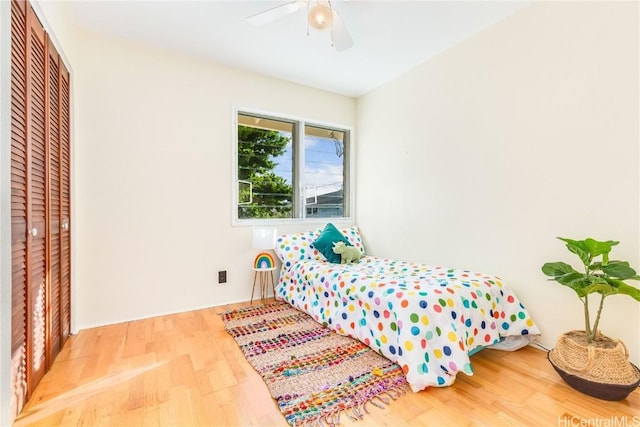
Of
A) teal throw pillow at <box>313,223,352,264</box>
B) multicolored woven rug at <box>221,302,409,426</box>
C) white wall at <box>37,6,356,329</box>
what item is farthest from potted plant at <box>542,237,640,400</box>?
white wall at <box>37,6,356,329</box>

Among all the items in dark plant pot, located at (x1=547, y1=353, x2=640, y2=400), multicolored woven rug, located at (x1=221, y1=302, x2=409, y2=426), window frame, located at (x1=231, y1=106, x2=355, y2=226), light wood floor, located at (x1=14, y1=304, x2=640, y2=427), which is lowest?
light wood floor, located at (x1=14, y1=304, x2=640, y2=427)

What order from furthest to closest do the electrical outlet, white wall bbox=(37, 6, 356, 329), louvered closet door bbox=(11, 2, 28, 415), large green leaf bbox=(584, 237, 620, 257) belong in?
1. the electrical outlet
2. white wall bbox=(37, 6, 356, 329)
3. large green leaf bbox=(584, 237, 620, 257)
4. louvered closet door bbox=(11, 2, 28, 415)

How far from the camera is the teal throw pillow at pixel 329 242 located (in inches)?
122

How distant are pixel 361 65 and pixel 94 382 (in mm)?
3238

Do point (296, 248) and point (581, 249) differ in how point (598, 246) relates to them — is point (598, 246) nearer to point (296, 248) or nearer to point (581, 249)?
point (581, 249)

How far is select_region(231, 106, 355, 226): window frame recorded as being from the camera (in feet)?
10.2

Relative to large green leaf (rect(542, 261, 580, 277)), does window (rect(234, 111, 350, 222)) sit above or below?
above

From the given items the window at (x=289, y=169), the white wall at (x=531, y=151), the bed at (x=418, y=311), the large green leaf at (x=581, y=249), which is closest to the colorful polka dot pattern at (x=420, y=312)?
the bed at (x=418, y=311)

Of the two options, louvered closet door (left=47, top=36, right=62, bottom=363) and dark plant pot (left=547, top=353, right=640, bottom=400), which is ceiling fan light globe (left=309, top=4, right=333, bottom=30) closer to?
louvered closet door (left=47, top=36, right=62, bottom=363)

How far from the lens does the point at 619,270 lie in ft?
5.10

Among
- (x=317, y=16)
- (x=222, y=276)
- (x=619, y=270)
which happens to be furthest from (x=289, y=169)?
(x=619, y=270)

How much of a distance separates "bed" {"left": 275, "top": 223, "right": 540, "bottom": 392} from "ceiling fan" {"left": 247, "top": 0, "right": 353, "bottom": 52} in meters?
1.73

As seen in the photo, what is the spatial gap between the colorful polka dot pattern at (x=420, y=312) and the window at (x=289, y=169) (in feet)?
3.41

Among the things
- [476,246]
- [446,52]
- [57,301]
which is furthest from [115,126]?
[476,246]
